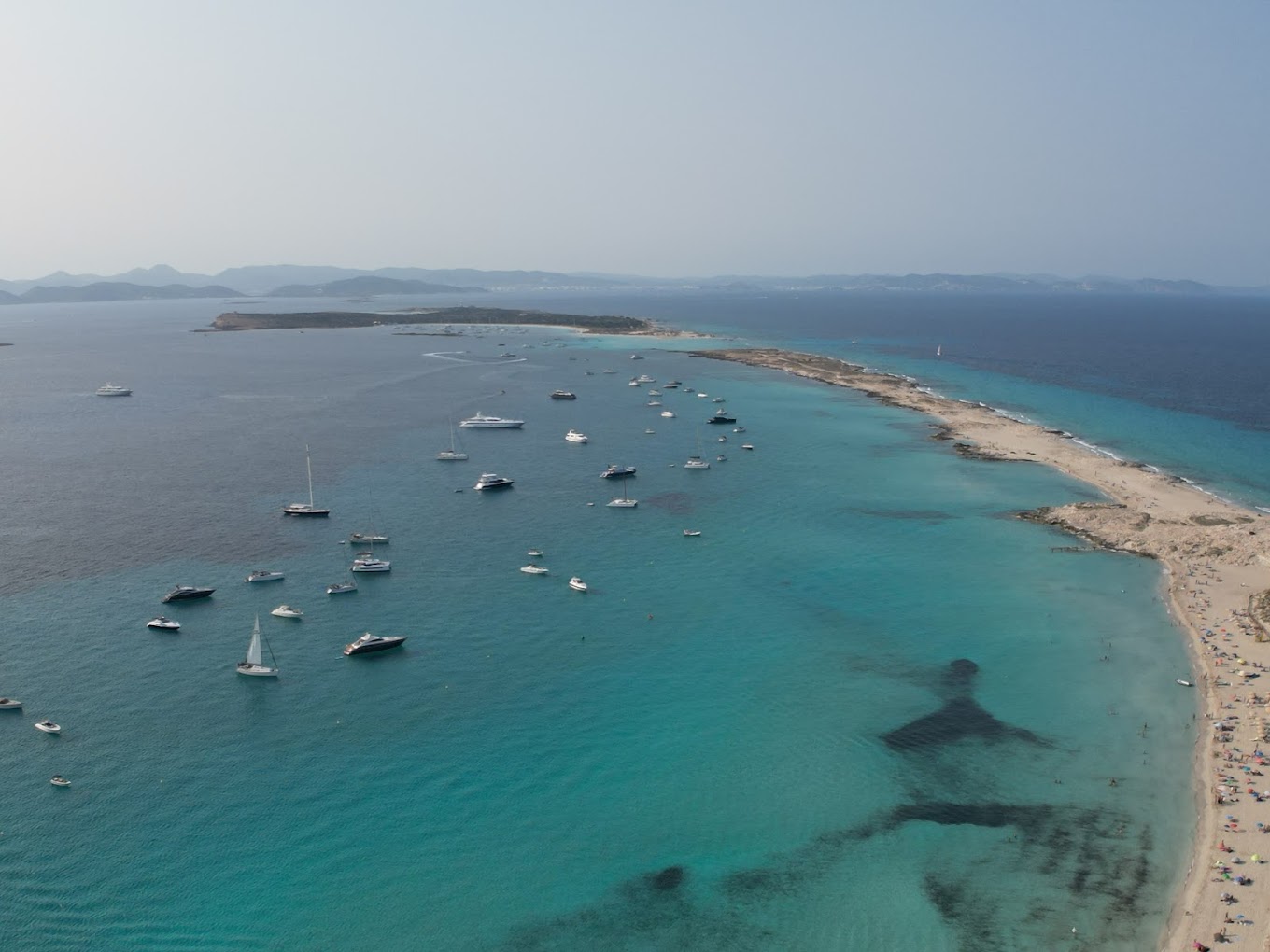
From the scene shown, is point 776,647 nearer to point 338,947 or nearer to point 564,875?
point 564,875

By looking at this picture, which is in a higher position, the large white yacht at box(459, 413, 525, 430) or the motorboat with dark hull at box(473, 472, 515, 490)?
the large white yacht at box(459, 413, 525, 430)

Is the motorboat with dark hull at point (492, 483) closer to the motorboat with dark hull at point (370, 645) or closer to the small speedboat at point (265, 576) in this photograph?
the small speedboat at point (265, 576)

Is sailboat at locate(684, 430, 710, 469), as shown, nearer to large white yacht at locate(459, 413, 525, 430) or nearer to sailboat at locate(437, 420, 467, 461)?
sailboat at locate(437, 420, 467, 461)

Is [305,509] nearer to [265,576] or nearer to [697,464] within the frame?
[265,576]

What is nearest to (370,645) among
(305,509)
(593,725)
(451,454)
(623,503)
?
(593,725)

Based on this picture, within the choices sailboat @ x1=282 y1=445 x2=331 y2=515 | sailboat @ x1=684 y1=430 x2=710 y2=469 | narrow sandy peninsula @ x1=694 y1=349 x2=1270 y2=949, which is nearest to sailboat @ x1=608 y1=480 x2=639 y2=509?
sailboat @ x1=684 y1=430 x2=710 y2=469

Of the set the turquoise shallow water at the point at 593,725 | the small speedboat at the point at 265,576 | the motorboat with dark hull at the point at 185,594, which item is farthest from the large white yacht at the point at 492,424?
the motorboat with dark hull at the point at 185,594
